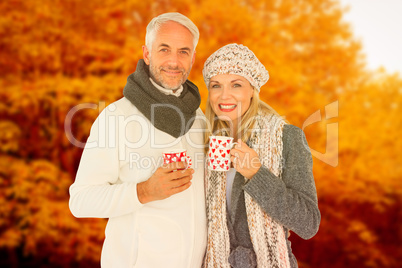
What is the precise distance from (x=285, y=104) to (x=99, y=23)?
9.42ft

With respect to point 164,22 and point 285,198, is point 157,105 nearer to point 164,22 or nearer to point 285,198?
point 164,22

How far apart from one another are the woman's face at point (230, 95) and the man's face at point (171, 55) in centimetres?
21

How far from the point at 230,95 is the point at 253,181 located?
0.53 metres

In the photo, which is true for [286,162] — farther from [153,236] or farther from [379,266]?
[379,266]

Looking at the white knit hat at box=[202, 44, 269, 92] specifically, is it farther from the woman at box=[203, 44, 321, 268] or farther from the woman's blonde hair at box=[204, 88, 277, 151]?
the woman's blonde hair at box=[204, 88, 277, 151]

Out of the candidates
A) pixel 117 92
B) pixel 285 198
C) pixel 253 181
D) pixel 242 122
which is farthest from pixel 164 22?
pixel 117 92

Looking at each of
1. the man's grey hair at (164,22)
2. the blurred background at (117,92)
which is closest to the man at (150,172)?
the man's grey hair at (164,22)

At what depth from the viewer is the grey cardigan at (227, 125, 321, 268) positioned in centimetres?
183

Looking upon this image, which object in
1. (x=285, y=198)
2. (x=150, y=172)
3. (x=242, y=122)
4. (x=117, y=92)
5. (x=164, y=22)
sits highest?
(x=117, y=92)

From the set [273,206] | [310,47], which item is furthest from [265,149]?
[310,47]

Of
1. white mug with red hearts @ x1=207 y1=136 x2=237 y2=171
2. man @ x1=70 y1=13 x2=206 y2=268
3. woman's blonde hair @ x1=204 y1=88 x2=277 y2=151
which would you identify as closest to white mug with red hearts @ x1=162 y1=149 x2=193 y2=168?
man @ x1=70 y1=13 x2=206 y2=268

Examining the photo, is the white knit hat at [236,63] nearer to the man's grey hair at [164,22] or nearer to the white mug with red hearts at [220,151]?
the man's grey hair at [164,22]

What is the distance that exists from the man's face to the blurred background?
225 centimetres

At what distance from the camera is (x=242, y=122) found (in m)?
2.14
